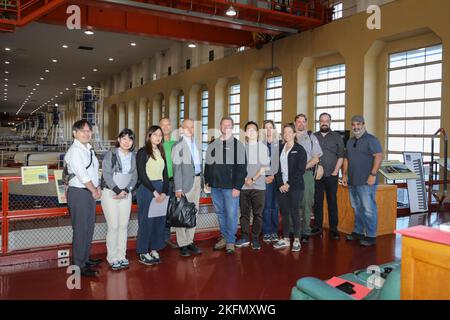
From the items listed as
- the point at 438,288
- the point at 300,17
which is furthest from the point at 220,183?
the point at 300,17

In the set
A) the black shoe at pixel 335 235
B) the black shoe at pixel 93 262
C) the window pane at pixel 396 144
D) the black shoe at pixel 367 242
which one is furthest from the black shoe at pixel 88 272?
the window pane at pixel 396 144

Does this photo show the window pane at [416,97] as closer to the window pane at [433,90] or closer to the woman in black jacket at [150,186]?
the window pane at [433,90]

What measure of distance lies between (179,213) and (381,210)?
3.23 m

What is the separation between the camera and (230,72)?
15586 millimetres

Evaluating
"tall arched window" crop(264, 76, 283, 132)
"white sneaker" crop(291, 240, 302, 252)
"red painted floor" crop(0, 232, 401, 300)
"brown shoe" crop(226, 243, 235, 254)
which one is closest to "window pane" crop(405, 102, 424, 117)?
"tall arched window" crop(264, 76, 283, 132)

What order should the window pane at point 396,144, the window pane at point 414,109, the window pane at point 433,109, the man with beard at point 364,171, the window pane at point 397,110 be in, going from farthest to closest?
the window pane at point 396,144 → the window pane at point 397,110 → the window pane at point 414,109 → the window pane at point 433,109 → the man with beard at point 364,171

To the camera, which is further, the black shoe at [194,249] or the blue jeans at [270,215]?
the blue jeans at [270,215]

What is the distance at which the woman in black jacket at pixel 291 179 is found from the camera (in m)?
4.76

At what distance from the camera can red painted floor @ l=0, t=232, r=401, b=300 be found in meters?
3.46

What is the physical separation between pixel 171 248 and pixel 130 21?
29.1 feet

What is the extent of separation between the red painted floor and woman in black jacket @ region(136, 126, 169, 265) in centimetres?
22

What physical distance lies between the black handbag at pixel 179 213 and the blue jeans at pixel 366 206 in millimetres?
2357

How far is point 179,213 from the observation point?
4.40m

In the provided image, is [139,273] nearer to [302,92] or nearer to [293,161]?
[293,161]
